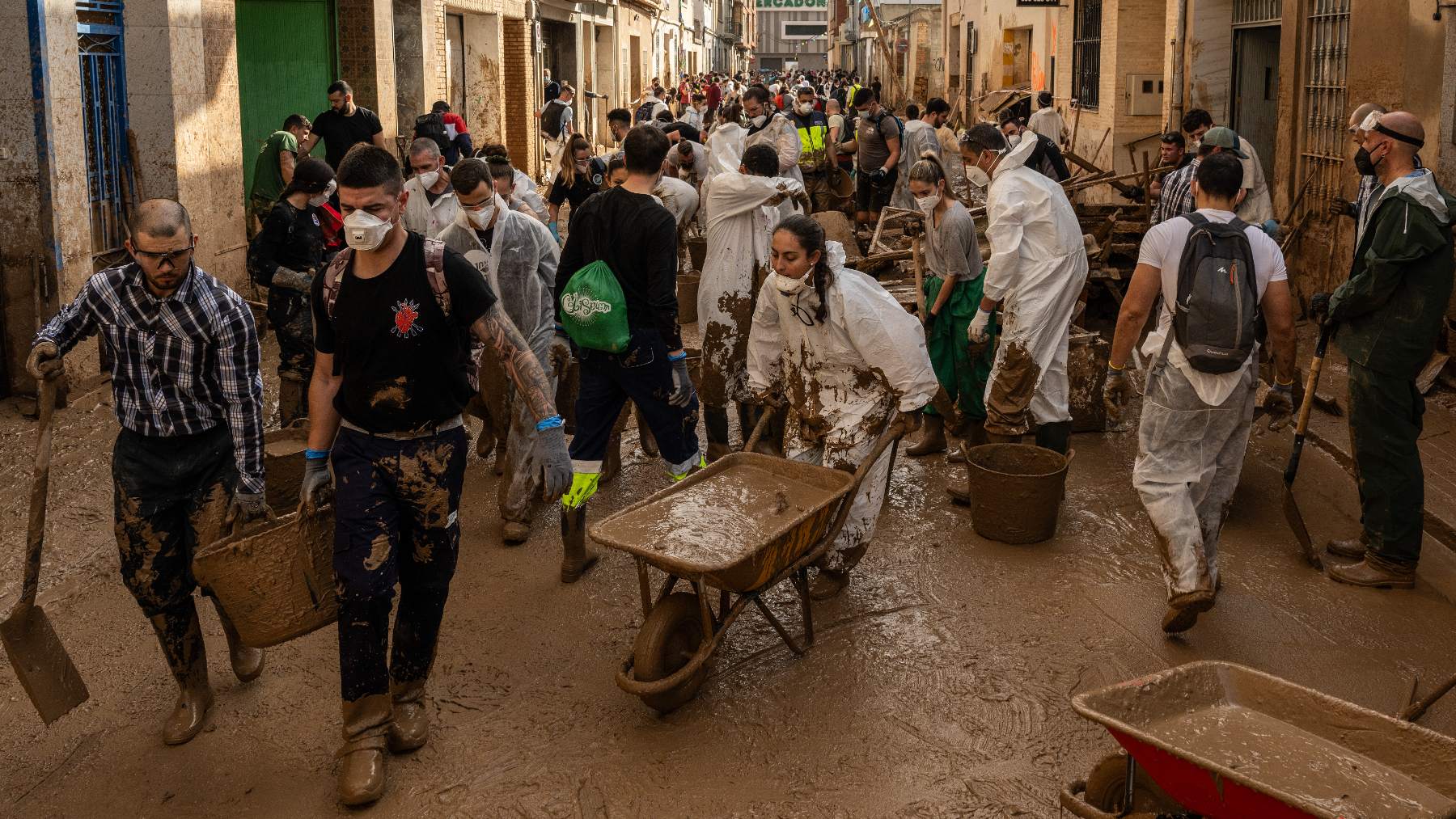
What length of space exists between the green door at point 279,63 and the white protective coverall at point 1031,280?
30.3 ft

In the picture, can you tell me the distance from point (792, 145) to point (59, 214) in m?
5.38

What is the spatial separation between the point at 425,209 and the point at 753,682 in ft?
12.6

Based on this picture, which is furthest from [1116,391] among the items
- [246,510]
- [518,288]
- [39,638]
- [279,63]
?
[279,63]

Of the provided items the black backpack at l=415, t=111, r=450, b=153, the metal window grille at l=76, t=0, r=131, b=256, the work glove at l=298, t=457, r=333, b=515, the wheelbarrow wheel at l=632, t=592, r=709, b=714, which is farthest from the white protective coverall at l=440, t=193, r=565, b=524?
the black backpack at l=415, t=111, r=450, b=153

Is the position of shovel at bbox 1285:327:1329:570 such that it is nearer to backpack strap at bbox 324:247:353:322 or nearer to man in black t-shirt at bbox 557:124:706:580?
man in black t-shirt at bbox 557:124:706:580

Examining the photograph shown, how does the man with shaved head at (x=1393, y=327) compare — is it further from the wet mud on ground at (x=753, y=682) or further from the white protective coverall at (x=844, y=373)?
the white protective coverall at (x=844, y=373)

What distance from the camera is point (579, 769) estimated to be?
14.2ft

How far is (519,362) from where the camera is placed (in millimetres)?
4375

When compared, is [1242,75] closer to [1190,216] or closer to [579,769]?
[1190,216]

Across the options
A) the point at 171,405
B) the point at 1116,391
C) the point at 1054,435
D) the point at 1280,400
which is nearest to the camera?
the point at 171,405

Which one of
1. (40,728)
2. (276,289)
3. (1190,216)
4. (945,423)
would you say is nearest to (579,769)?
(40,728)

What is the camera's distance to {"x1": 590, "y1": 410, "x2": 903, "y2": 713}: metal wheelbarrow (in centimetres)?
444

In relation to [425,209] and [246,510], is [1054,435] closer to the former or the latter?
[425,209]

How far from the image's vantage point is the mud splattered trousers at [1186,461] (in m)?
5.11
